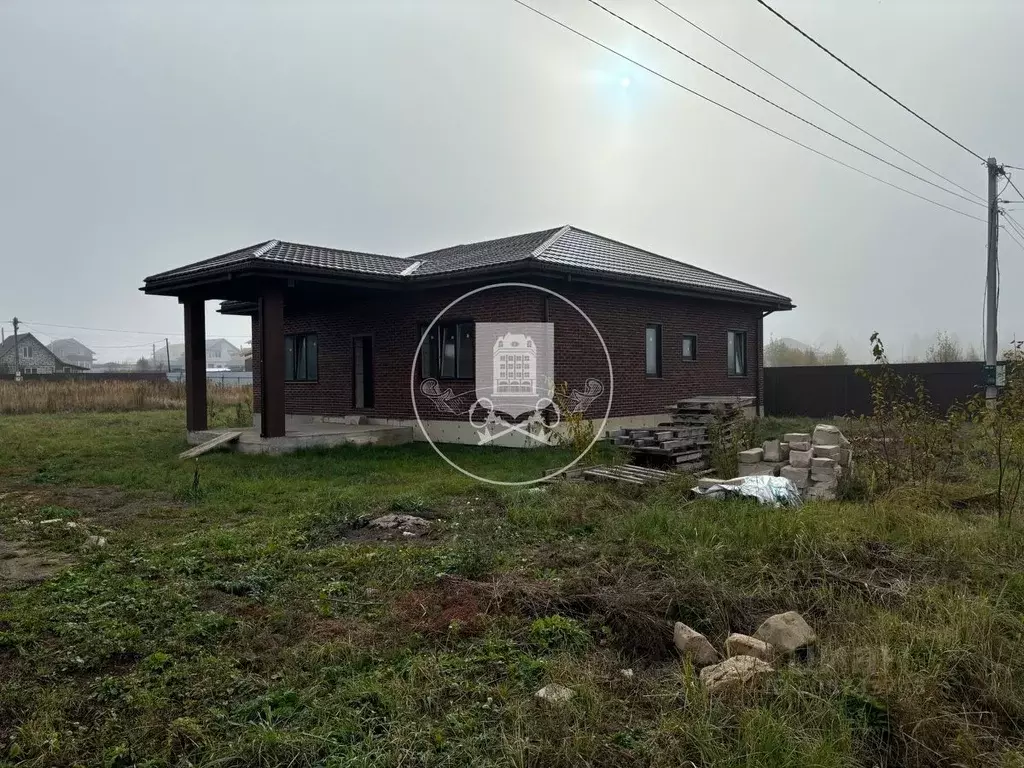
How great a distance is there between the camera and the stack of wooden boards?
9961mm

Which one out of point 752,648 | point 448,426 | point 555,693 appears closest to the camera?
point 555,693

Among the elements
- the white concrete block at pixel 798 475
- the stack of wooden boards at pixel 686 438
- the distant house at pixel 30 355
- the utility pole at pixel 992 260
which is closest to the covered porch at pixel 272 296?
the stack of wooden boards at pixel 686 438

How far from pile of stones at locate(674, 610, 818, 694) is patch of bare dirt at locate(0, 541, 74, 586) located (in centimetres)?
461

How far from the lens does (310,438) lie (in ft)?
41.2

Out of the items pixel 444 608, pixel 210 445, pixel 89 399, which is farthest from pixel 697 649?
pixel 89 399

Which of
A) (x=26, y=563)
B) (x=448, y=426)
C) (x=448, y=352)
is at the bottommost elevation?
(x=26, y=563)

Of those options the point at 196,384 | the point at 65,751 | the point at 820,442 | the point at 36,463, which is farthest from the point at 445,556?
the point at 196,384

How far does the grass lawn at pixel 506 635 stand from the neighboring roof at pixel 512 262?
617cm

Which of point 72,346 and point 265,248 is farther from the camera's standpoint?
point 72,346

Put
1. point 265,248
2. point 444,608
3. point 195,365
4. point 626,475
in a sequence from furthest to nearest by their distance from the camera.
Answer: point 195,365
point 265,248
point 626,475
point 444,608

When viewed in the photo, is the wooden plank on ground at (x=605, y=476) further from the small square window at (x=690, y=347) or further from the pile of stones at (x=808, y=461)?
the small square window at (x=690, y=347)

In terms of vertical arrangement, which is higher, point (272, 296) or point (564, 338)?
point (272, 296)

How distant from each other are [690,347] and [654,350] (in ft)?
4.98

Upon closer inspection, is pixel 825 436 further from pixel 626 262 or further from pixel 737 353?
pixel 737 353
